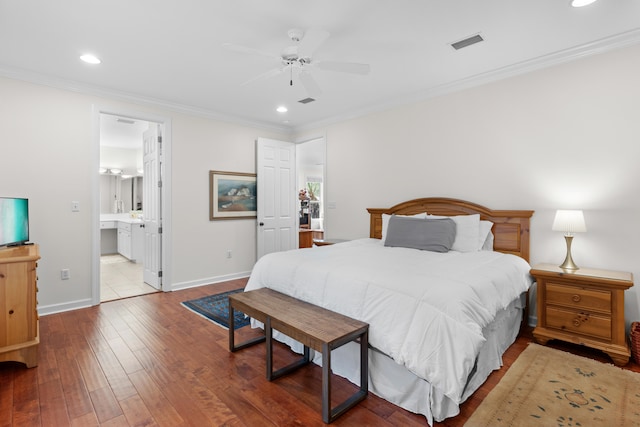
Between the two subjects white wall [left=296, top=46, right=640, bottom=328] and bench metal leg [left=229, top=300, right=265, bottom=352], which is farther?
white wall [left=296, top=46, right=640, bottom=328]

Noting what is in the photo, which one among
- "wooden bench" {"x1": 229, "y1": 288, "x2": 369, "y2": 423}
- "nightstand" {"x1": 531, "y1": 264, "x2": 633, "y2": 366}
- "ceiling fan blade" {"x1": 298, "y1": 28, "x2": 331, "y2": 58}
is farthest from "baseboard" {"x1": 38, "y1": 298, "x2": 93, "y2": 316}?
"nightstand" {"x1": 531, "y1": 264, "x2": 633, "y2": 366}

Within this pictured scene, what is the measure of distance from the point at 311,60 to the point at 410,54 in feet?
3.06

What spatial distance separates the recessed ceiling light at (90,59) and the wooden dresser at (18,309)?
6.19 feet

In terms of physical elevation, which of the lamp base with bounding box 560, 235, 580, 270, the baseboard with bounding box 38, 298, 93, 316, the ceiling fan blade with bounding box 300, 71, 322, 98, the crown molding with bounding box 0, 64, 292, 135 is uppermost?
the crown molding with bounding box 0, 64, 292, 135

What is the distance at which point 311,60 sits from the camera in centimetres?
305

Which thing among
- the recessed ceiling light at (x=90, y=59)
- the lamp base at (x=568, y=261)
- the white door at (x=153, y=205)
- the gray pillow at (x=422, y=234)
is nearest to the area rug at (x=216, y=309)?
the white door at (x=153, y=205)

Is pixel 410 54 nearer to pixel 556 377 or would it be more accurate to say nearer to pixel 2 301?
pixel 556 377

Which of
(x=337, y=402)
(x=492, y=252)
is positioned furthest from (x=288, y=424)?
(x=492, y=252)

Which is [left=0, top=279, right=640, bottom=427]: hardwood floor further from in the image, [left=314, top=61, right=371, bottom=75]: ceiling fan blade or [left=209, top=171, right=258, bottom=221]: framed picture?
[left=314, top=61, right=371, bottom=75]: ceiling fan blade

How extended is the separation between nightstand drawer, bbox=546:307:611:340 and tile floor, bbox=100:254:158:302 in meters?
4.64

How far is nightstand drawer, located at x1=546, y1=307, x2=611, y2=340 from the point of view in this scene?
97.1 inches

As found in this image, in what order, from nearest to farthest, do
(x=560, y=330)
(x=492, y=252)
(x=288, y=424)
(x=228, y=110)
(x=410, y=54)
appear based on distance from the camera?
1. (x=288, y=424)
2. (x=560, y=330)
3. (x=410, y=54)
4. (x=492, y=252)
5. (x=228, y=110)

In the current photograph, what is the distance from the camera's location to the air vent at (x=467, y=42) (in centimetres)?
267

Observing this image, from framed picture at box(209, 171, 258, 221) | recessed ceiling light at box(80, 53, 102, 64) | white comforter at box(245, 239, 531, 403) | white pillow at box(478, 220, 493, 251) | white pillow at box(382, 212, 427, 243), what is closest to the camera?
white comforter at box(245, 239, 531, 403)
